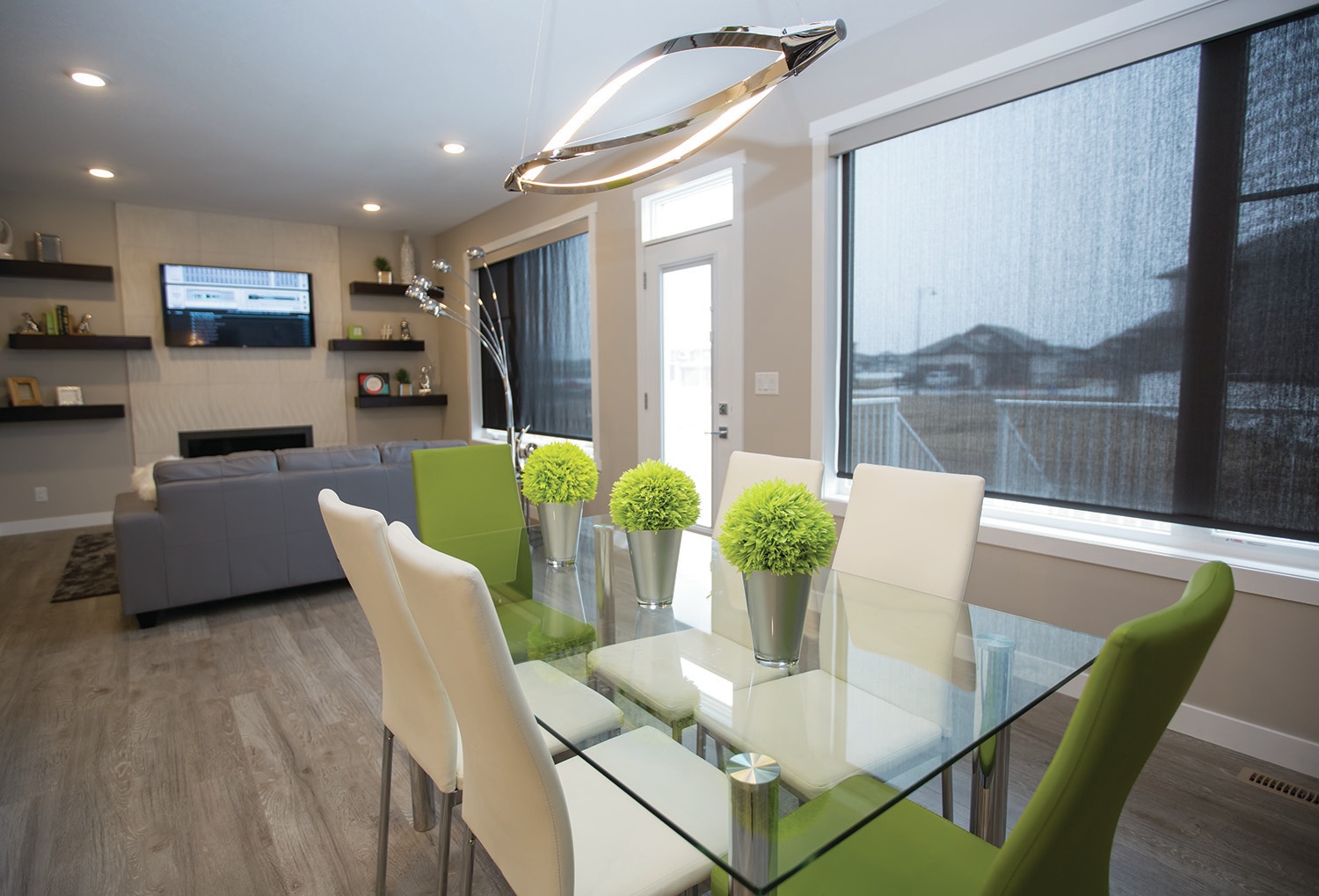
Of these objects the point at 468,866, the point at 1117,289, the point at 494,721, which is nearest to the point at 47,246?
the point at 468,866

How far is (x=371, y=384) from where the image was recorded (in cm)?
685

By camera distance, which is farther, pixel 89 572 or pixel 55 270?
pixel 55 270

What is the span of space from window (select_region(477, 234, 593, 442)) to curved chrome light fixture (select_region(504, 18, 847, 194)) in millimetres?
2876

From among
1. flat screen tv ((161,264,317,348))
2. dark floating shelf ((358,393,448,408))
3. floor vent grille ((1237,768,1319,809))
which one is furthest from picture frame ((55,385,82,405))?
floor vent grille ((1237,768,1319,809))

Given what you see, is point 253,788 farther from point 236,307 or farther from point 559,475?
point 236,307

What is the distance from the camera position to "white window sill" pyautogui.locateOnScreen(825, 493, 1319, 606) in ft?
6.80

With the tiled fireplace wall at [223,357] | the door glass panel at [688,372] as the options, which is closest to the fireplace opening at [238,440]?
the tiled fireplace wall at [223,357]

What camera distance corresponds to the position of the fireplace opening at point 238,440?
6.07 metres

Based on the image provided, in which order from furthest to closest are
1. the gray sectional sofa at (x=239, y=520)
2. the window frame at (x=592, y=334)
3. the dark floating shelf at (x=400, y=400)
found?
the dark floating shelf at (x=400, y=400) < the window frame at (x=592, y=334) < the gray sectional sofa at (x=239, y=520)

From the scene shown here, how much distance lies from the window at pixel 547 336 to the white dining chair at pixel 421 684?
3.67 meters

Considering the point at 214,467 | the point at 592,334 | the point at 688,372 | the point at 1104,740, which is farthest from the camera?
the point at 592,334

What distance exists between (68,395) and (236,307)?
1.41 m

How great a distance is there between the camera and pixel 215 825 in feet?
6.34

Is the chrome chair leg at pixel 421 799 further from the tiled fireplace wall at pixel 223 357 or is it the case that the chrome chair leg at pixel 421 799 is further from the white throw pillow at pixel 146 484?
the tiled fireplace wall at pixel 223 357
